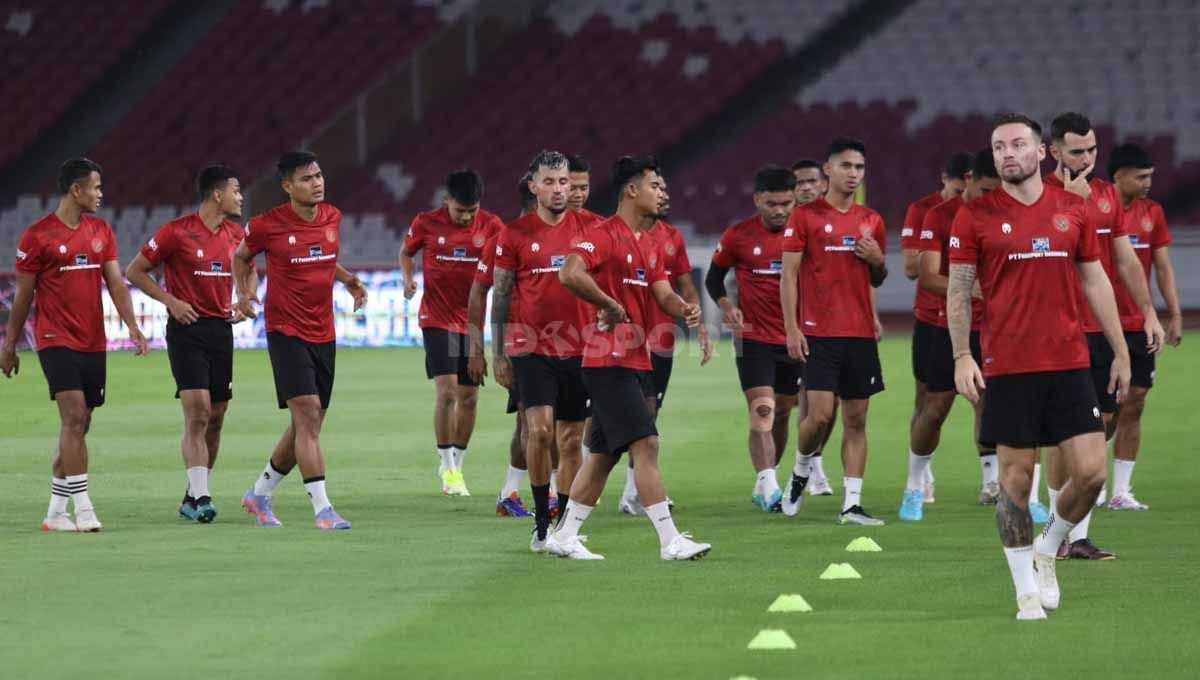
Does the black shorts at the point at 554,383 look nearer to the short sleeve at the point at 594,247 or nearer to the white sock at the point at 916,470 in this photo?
the short sleeve at the point at 594,247

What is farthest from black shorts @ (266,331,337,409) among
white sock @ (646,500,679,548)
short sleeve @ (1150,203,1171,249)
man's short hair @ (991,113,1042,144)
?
short sleeve @ (1150,203,1171,249)

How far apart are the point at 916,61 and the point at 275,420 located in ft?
80.2

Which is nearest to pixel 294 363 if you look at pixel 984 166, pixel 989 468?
pixel 984 166

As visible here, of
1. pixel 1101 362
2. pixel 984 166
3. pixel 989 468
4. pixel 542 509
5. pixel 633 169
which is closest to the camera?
pixel 633 169

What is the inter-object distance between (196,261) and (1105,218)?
5619 mm

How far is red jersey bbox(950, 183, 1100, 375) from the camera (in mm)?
8492

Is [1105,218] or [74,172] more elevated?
[74,172]

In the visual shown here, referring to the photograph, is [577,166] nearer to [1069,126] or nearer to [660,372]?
[660,372]

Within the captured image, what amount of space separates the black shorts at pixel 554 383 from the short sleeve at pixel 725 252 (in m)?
2.60

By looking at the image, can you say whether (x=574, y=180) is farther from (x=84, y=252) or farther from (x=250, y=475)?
(x=250, y=475)

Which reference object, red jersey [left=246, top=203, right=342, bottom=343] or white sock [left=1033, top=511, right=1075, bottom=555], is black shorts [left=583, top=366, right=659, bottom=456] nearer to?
white sock [left=1033, top=511, right=1075, bottom=555]

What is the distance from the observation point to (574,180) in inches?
458

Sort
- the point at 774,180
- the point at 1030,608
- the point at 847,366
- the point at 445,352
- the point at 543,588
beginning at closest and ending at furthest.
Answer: the point at 1030,608 < the point at 543,588 < the point at 847,366 < the point at 774,180 < the point at 445,352

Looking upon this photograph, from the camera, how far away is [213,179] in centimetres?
1279
